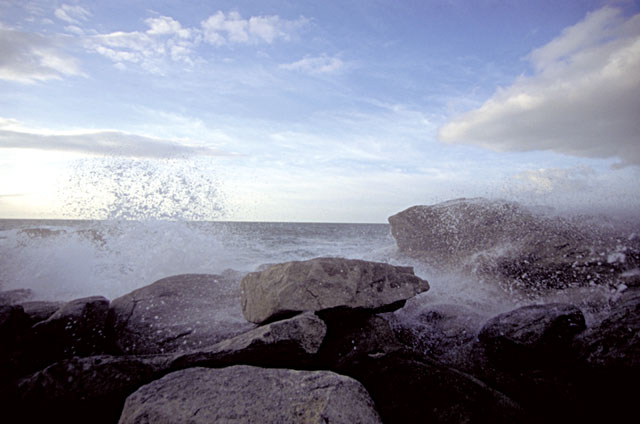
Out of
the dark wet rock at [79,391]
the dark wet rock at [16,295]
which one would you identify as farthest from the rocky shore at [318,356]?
the dark wet rock at [16,295]

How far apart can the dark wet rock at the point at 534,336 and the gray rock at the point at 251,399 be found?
187cm

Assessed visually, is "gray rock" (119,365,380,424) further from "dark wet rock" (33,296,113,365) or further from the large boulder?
"dark wet rock" (33,296,113,365)

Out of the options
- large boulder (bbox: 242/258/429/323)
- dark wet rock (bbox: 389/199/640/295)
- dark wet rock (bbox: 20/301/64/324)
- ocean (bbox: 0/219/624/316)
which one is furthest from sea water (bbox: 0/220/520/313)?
dark wet rock (bbox: 20/301/64/324)

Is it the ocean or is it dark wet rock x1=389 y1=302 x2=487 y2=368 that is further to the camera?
the ocean

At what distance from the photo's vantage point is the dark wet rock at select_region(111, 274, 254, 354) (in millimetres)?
3916

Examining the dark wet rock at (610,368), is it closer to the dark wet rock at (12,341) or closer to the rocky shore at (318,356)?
the rocky shore at (318,356)

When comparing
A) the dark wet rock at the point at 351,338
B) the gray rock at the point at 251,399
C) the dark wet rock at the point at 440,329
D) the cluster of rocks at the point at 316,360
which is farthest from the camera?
the dark wet rock at the point at 440,329

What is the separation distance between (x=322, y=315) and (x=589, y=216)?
6727 mm

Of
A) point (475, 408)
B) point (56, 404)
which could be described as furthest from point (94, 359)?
point (475, 408)

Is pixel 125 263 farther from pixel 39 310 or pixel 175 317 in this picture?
pixel 175 317

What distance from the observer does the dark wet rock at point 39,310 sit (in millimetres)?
4141

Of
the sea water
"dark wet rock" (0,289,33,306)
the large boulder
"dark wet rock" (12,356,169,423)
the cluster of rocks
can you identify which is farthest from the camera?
the sea water

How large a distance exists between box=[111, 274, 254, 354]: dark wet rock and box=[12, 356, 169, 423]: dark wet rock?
43.2 inches

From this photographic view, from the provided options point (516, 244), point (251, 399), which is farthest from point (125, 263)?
point (516, 244)
